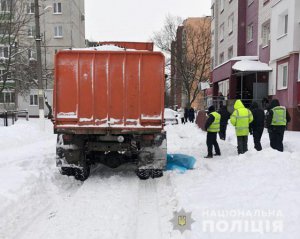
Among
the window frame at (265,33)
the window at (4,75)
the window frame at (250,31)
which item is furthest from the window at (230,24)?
the window at (4,75)

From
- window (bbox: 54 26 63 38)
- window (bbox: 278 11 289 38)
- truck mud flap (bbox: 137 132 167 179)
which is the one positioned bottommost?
truck mud flap (bbox: 137 132 167 179)

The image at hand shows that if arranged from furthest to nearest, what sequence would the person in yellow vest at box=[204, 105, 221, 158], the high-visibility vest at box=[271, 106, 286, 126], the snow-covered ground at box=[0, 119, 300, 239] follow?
the person in yellow vest at box=[204, 105, 221, 158]
the high-visibility vest at box=[271, 106, 286, 126]
the snow-covered ground at box=[0, 119, 300, 239]

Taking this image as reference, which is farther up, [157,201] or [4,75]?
[4,75]

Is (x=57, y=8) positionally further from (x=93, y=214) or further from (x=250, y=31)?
(x=93, y=214)

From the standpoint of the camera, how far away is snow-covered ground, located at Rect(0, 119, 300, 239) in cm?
437

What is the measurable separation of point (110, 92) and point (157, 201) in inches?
102

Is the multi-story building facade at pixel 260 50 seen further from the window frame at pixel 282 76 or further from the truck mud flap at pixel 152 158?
the truck mud flap at pixel 152 158

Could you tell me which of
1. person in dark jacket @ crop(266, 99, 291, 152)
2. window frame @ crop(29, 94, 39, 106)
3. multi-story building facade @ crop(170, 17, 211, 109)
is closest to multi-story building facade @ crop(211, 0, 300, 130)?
person in dark jacket @ crop(266, 99, 291, 152)

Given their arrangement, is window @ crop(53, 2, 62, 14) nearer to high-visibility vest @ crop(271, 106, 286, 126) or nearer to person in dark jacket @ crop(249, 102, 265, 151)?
person in dark jacket @ crop(249, 102, 265, 151)

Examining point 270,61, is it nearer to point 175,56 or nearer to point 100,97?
point 100,97

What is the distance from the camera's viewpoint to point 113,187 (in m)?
6.90

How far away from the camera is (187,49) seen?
45812 mm

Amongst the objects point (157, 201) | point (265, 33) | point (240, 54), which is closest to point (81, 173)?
point (157, 201)
